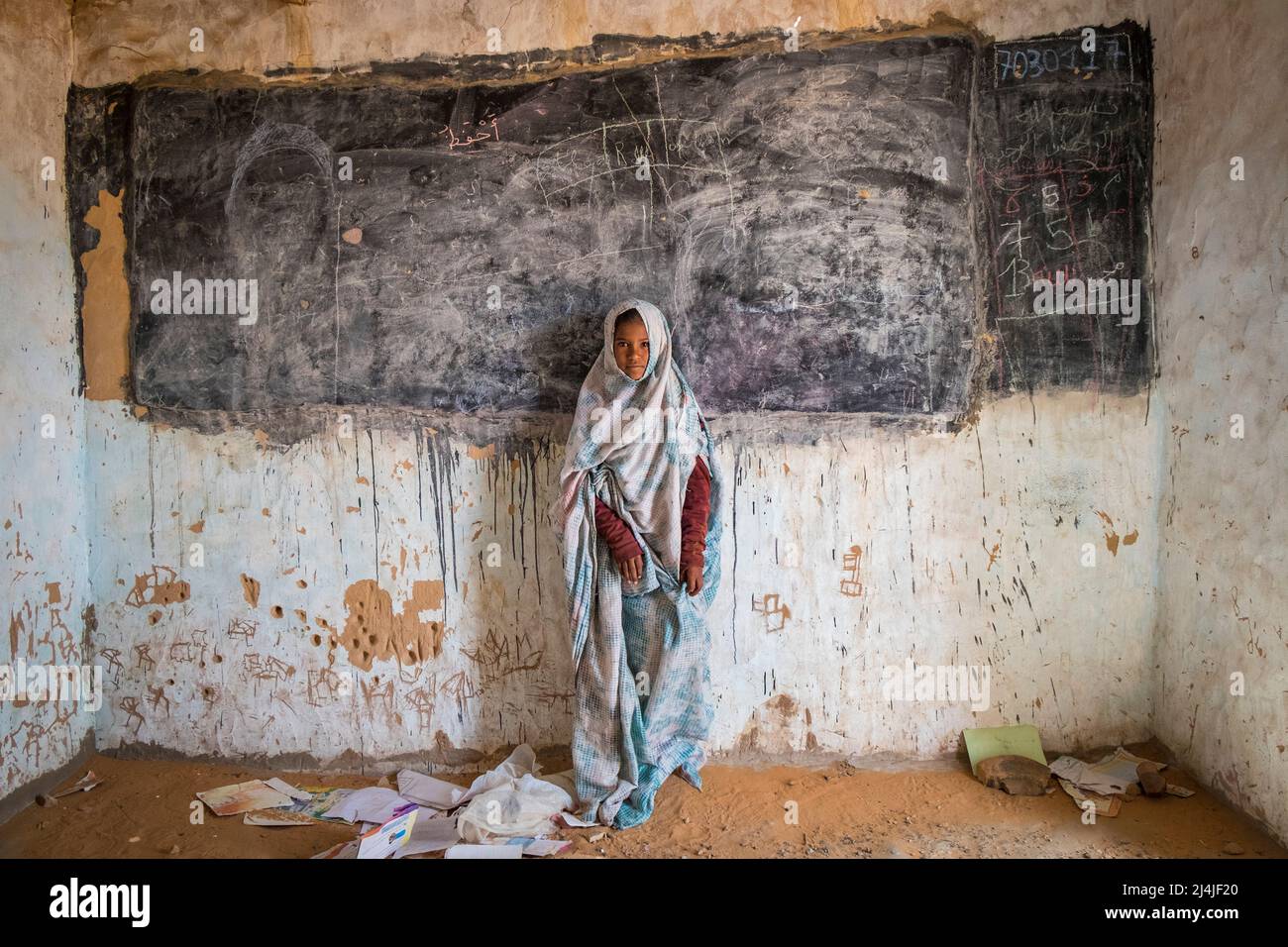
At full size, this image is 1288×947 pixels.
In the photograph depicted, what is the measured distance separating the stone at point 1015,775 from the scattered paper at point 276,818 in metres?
2.63

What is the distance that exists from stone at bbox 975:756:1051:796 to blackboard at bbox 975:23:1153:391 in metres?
1.48

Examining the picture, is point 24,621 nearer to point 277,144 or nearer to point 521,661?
point 521,661

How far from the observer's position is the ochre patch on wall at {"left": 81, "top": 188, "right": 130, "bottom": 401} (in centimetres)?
308

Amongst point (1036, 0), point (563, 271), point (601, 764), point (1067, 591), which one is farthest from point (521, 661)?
point (1036, 0)

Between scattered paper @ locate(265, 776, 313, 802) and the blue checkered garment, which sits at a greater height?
the blue checkered garment

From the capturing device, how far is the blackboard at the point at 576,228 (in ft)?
9.46

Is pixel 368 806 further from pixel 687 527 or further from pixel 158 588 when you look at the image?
pixel 687 527

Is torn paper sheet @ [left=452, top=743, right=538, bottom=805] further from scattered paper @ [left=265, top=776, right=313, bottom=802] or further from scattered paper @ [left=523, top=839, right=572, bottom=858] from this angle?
scattered paper @ [left=265, top=776, right=313, bottom=802]

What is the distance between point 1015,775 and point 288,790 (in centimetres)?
289

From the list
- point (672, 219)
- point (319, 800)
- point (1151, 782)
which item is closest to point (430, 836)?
point (319, 800)

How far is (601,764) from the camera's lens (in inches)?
110

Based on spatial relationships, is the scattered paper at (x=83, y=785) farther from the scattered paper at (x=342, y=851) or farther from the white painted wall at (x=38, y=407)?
the scattered paper at (x=342, y=851)

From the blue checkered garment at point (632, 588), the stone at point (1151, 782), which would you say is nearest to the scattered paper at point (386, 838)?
the blue checkered garment at point (632, 588)

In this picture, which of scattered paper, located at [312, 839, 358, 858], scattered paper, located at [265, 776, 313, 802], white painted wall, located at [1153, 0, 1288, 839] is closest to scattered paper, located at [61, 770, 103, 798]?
scattered paper, located at [265, 776, 313, 802]
